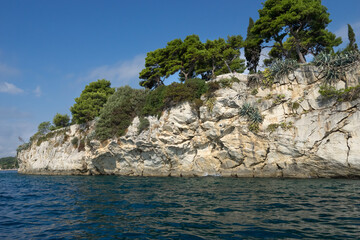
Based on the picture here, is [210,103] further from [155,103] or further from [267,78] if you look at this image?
[155,103]

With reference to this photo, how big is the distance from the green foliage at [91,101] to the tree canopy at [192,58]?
35.4ft

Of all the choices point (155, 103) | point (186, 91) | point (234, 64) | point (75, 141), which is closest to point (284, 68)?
point (186, 91)

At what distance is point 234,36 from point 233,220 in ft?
110

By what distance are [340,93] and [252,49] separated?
14.6 meters

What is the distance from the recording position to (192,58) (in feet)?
104

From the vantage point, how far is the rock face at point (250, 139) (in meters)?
17.8

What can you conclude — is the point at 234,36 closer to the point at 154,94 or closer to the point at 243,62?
the point at 243,62

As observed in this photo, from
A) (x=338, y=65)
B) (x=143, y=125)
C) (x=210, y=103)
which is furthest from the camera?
(x=143, y=125)

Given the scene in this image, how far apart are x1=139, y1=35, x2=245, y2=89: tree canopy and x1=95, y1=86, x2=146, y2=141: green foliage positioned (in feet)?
19.8

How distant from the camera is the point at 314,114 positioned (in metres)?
19.2

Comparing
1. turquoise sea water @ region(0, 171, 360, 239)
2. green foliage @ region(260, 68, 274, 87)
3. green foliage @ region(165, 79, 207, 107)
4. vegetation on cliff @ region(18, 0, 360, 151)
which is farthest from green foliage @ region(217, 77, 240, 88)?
turquoise sea water @ region(0, 171, 360, 239)

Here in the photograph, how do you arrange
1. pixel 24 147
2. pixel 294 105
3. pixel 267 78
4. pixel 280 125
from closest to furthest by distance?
pixel 280 125, pixel 294 105, pixel 267 78, pixel 24 147

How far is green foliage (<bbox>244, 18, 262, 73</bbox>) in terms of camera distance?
2761 cm

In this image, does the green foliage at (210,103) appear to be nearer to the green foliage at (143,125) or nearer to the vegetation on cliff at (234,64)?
the vegetation on cliff at (234,64)
